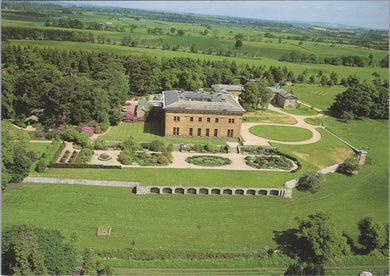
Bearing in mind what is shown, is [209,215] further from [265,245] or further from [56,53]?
[56,53]

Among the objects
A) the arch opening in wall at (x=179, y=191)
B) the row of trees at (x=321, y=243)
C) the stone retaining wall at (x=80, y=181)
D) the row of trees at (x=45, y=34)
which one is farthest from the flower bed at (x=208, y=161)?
the row of trees at (x=45, y=34)

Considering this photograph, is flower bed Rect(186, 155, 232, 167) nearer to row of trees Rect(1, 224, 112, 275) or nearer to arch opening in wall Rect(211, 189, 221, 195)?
arch opening in wall Rect(211, 189, 221, 195)

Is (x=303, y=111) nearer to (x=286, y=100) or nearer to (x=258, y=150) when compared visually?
(x=286, y=100)

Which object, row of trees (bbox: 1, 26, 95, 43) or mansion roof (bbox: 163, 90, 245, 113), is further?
row of trees (bbox: 1, 26, 95, 43)

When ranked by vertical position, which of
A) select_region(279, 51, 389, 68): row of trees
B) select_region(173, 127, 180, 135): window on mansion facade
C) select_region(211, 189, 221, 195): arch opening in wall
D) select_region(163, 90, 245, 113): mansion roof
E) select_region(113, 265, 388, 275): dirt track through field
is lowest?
select_region(113, 265, 388, 275): dirt track through field

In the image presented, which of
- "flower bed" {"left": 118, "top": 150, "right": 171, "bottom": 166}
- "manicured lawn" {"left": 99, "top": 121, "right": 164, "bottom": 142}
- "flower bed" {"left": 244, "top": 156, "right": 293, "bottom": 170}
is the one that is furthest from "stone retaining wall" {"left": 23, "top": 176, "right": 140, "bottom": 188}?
"flower bed" {"left": 244, "top": 156, "right": 293, "bottom": 170}

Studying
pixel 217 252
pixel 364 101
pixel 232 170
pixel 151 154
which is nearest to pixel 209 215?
pixel 217 252

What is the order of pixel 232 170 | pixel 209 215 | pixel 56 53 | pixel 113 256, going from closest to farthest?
pixel 113 256 → pixel 209 215 → pixel 232 170 → pixel 56 53
